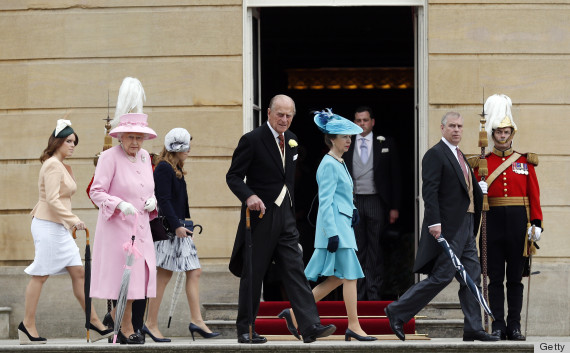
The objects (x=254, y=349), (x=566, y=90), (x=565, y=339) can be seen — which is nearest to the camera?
(x=254, y=349)

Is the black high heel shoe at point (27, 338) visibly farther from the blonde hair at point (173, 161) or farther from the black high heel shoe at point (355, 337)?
the black high heel shoe at point (355, 337)

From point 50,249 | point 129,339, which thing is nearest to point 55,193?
point 50,249

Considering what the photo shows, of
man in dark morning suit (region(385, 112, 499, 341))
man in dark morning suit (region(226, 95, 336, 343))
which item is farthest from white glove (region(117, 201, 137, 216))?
man in dark morning suit (region(385, 112, 499, 341))

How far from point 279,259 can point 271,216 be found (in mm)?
348

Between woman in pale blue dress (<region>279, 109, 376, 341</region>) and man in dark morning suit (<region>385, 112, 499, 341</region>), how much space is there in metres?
0.39

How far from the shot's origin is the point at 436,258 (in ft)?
33.8

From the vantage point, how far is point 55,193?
10625 millimetres

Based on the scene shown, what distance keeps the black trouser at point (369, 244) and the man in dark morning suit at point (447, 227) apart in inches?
91.4

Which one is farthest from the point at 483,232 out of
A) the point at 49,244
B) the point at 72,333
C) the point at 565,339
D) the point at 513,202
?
the point at 72,333

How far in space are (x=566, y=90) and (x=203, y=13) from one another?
383 cm

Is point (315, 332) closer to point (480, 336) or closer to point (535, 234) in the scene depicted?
point (480, 336)

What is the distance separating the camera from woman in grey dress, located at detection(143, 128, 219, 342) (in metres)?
11.0

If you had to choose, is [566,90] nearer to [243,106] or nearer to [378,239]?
[378,239]

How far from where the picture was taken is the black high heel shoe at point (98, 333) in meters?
10.4
